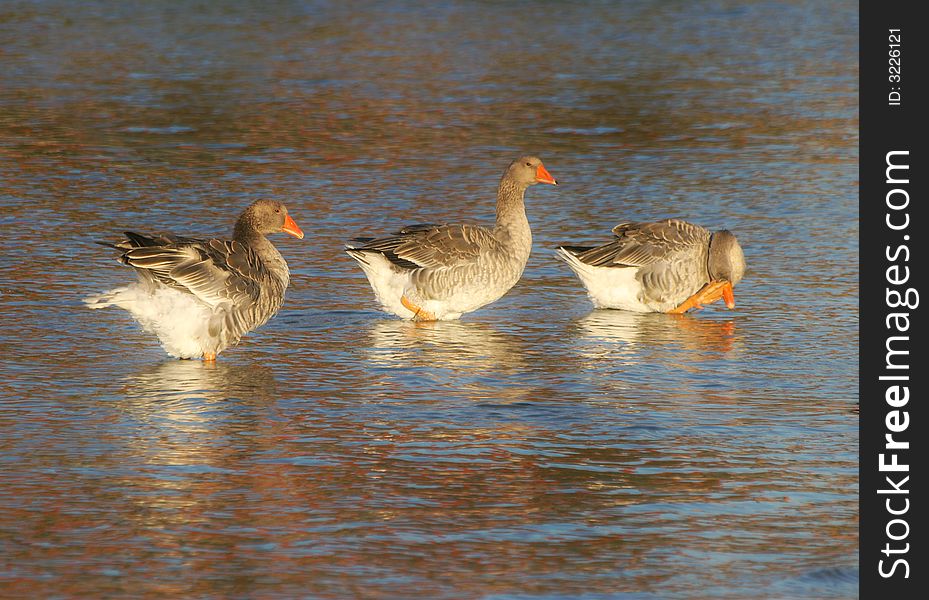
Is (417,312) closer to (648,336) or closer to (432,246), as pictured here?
(432,246)

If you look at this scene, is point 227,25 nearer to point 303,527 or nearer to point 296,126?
point 296,126

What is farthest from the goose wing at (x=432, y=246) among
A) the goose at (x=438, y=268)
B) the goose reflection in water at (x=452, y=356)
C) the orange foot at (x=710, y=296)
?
the orange foot at (x=710, y=296)

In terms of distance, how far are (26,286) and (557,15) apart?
2191 cm

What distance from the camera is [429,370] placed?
9641 mm

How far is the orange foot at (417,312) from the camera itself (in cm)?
1104

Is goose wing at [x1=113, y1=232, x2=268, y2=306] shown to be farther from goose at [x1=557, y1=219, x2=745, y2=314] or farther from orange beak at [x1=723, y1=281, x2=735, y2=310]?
orange beak at [x1=723, y1=281, x2=735, y2=310]

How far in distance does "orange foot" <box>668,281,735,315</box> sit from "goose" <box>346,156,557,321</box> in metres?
1.31

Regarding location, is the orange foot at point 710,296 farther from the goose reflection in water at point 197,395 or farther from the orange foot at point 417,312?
the goose reflection in water at point 197,395

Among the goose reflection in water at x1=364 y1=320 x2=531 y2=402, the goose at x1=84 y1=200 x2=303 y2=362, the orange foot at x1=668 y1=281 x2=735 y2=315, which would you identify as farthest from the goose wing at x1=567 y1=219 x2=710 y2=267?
the goose at x1=84 y1=200 x2=303 y2=362

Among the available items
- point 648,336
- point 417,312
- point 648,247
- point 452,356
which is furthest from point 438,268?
point 648,247

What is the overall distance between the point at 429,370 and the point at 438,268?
1401 mm
